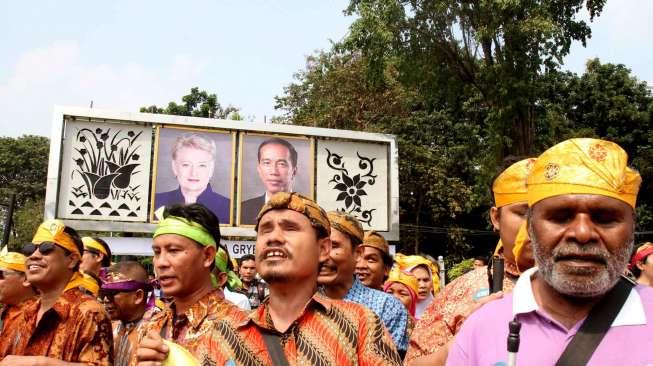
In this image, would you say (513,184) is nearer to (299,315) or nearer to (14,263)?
(299,315)

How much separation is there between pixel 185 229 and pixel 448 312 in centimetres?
137

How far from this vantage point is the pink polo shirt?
1.56 meters

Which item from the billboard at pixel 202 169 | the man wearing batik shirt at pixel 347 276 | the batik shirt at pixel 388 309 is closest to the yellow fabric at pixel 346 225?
the man wearing batik shirt at pixel 347 276

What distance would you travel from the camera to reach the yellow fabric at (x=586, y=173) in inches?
65.6

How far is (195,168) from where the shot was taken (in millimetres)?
13078

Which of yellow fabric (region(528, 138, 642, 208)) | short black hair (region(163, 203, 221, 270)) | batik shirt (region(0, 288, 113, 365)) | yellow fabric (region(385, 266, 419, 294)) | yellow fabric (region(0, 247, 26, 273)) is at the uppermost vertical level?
yellow fabric (region(528, 138, 642, 208))

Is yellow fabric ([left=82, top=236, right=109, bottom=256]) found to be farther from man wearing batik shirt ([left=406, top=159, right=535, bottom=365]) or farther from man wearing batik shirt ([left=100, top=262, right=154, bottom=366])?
man wearing batik shirt ([left=406, top=159, right=535, bottom=365])

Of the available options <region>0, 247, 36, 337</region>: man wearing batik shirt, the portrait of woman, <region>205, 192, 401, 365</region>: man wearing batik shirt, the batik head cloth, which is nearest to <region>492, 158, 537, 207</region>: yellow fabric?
<region>205, 192, 401, 365</region>: man wearing batik shirt


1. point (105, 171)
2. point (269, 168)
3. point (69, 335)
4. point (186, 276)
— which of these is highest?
point (269, 168)

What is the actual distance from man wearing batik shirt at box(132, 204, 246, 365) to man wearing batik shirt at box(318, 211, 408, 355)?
80cm

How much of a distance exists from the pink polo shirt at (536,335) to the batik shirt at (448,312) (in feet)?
2.29

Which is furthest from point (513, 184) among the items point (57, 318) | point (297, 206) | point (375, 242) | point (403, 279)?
point (403, 279)

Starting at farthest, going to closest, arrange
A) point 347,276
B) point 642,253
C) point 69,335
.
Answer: point 642,253 < point 347,276 < point 69,335

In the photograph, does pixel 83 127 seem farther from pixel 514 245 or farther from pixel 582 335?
pixel 582 335
